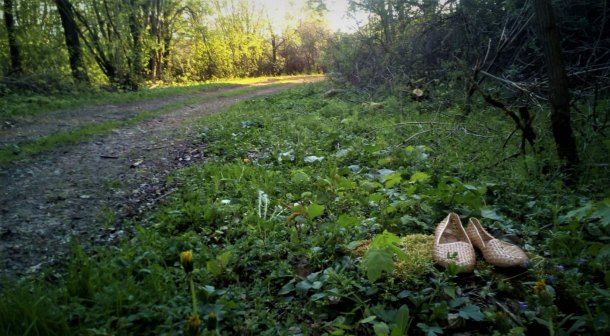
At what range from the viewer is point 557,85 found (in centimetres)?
348

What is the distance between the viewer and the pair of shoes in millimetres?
2148

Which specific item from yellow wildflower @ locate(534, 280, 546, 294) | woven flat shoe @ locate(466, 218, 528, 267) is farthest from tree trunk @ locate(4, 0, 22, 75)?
yellow wildflower @ locate(534, 280, 546, 294)

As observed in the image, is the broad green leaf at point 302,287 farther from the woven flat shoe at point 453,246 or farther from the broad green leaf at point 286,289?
the woven flat shoe at point 453,246

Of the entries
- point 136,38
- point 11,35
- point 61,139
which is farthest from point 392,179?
point 136,38

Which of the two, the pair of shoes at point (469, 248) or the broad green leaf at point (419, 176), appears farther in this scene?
the broad green leaf at point (419, 176)

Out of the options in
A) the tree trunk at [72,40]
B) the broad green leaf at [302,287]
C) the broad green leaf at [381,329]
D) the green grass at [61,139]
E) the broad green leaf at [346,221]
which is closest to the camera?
the broad green leaf at [381,329]

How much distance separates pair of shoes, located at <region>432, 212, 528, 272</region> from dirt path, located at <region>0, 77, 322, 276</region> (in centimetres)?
237

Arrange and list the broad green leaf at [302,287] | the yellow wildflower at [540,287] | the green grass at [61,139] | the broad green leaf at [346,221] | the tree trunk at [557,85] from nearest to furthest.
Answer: the yellow wildflower at [540,287]
the broad green leaf at [302,287]
the broad green leaf at [346,221]
the tree trunk at [557,85]
the green grass at [61,139]

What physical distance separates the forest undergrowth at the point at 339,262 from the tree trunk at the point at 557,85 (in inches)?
6.1

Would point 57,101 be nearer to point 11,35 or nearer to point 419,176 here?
point 11,35

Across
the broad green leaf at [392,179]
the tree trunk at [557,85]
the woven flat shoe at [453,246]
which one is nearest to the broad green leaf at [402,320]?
the woven flat shoe at [453,246]

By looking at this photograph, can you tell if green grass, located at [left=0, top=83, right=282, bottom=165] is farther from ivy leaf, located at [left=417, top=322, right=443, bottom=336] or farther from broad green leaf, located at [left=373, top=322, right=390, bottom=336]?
ivy leaf, located at [left=417, top=322, right=443, bottom=336]

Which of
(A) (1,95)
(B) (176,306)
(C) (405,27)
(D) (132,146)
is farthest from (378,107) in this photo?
(A) (1,95)

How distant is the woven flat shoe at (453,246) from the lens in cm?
215
